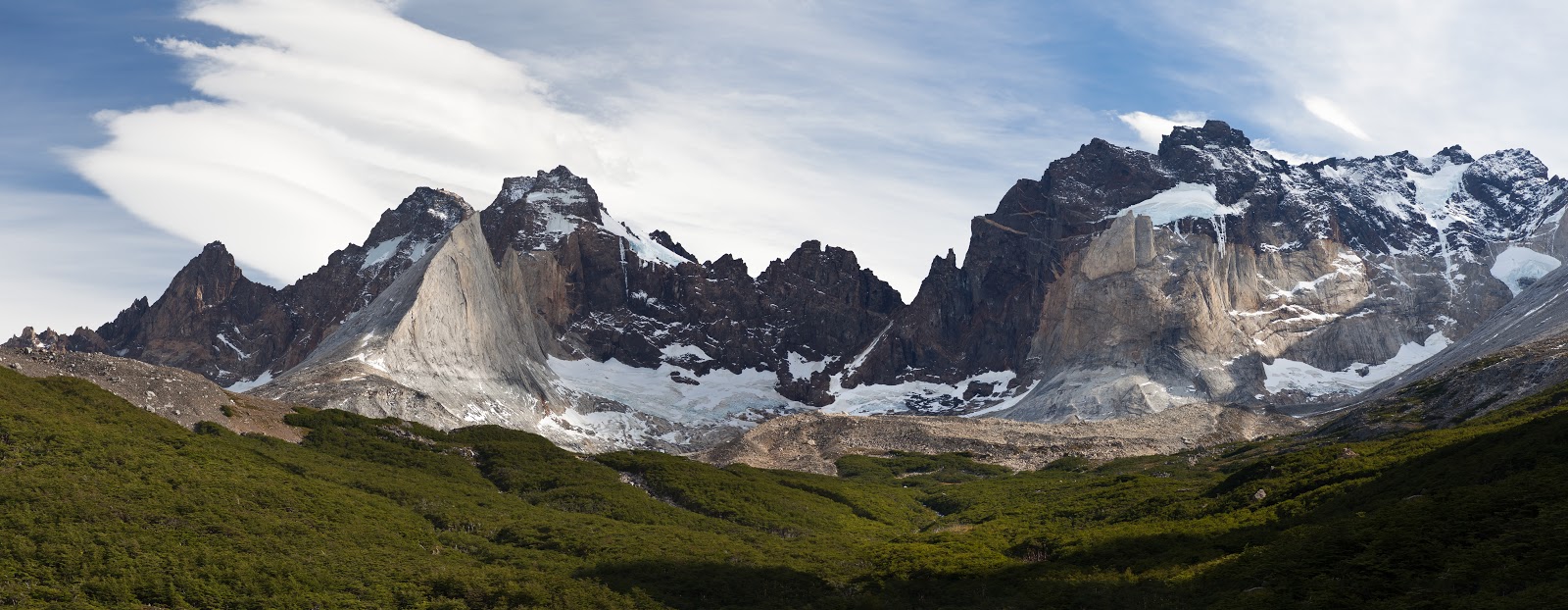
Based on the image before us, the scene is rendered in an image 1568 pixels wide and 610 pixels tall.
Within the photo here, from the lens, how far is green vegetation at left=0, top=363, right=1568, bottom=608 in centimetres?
3815

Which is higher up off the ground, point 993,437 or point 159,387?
point 159,387

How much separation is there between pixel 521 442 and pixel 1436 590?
66154 millimetres

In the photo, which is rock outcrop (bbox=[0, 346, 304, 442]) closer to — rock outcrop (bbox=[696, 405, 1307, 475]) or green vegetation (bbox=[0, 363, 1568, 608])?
green vegetation (bbox=[0, 363, 1568, 608])

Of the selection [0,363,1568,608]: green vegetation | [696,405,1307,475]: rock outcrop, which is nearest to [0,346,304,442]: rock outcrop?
[0,363,1568,608]: green vegetation

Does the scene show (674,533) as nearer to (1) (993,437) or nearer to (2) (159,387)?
(2) (159,387)

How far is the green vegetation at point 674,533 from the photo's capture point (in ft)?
125

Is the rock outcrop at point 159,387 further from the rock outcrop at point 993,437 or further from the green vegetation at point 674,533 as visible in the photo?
the rock outcrop at point 993,437

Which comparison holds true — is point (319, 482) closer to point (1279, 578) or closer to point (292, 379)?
point (1279, 578)

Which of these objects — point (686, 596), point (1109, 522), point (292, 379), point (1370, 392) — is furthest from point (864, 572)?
point (1370, 392)

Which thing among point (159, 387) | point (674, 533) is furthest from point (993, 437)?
point (159, 387)

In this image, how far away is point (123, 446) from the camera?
54219 millimetres

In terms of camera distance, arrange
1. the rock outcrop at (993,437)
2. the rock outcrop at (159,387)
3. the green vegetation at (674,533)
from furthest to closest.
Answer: the rock outcrop at (993,437)
the rock outcrop at (159,387)
the green vegetation at (674,533)

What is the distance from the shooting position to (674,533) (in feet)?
210

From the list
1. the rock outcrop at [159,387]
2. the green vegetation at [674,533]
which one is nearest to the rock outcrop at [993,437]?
the green vegetation at [674,533]
